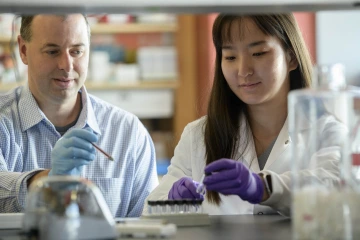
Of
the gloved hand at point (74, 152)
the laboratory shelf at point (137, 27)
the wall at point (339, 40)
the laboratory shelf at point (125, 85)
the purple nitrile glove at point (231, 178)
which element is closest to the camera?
the purple nitrile glove at point (231, 178)

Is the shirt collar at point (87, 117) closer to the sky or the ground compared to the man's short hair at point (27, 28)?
closer to the ground

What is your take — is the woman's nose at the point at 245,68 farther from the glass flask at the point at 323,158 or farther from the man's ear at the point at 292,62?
the glass flask at the point at 323,158

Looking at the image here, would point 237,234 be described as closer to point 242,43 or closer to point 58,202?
point 58,202

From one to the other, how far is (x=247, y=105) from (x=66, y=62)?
75 centimetres

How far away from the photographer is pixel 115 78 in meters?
6.12

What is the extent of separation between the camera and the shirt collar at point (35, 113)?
266 cm

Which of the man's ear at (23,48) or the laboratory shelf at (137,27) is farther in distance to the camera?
the laboratory shelf at (137,27)

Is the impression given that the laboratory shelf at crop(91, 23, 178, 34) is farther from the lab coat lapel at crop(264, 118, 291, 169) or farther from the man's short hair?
the lab coat lapel at crop(264, 118, 291, 169)

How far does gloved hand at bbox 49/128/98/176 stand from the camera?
6.77 ft

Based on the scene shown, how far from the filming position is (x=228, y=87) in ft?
7.92

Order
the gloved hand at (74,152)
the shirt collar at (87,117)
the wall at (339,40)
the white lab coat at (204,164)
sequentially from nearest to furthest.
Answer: the gloved hand at (74,152), the white lab coat at (204,164), the shirt collar at (87,117), the wall at (339,40)

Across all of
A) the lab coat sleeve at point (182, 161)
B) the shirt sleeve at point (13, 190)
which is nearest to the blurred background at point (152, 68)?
the lab coat sleeve at point (182, 161)

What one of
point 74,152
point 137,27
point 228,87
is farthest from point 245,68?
point 137,27

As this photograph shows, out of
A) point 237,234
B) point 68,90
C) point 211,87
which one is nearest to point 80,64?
point 68,90
